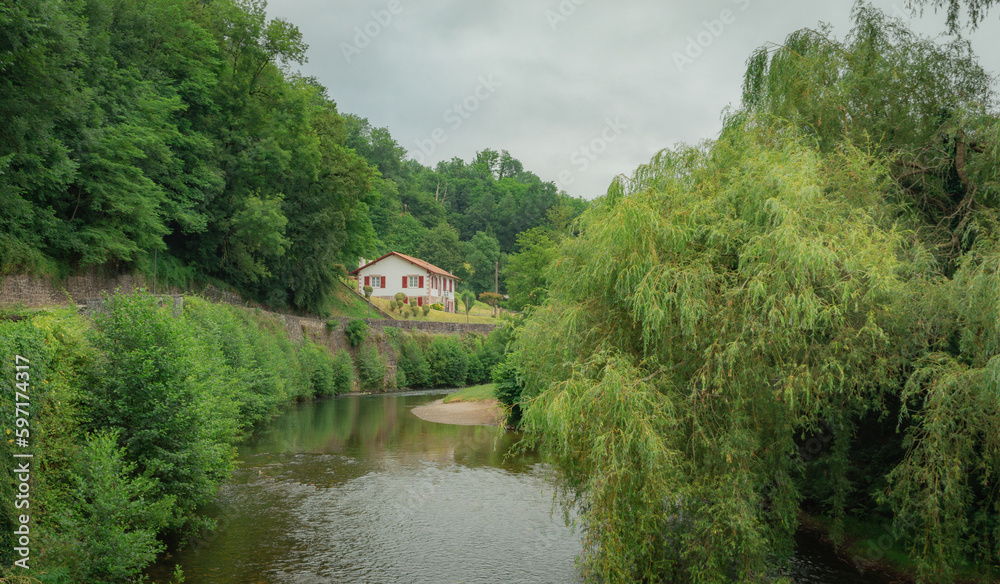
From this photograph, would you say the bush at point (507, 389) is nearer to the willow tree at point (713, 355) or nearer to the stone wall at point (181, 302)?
the stone wall at point (181, 302)

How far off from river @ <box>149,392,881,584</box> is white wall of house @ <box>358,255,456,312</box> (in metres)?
45.6

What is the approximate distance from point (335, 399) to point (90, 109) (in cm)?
2308

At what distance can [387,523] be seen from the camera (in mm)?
14188

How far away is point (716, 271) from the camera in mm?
9062

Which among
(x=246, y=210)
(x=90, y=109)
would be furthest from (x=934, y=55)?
(x=246, y=210)

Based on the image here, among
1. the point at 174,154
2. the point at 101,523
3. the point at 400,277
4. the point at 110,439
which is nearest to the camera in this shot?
the point at 101,523

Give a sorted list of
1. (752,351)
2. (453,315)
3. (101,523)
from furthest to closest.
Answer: (453,315) < (101,523) < (752,351)

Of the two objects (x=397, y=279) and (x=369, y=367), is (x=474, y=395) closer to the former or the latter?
(x=369, y=367)

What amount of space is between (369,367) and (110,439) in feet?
126

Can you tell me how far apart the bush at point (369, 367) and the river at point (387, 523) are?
2369 centimetres

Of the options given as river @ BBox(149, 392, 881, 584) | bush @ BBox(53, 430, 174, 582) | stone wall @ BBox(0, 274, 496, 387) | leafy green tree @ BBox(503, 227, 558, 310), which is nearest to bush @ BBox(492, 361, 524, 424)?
river @ BBox(149, 392, 881, 584)

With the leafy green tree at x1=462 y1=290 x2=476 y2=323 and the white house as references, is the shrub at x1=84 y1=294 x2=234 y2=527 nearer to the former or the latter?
the white house

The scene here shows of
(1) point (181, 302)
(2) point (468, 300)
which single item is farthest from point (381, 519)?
(2) point (468, 300)

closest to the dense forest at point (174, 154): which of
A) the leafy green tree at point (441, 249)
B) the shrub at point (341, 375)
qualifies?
the shrub at point (341, 375)
